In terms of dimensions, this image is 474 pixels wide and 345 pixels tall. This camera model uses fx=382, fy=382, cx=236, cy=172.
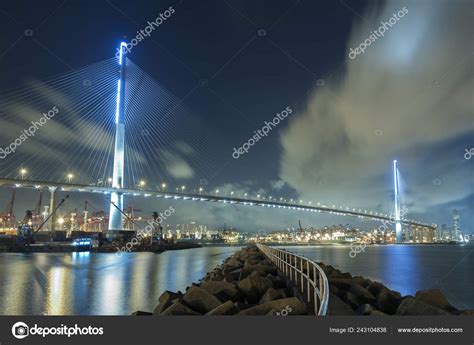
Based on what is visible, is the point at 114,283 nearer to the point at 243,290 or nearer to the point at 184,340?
the point at 243,290

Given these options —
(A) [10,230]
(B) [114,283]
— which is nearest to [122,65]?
(B) [114,283]

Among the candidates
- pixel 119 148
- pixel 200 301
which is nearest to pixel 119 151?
pixel 119 148

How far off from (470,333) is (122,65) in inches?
1909

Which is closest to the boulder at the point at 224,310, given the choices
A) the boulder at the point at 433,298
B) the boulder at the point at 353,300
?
the boulder at the point at 353,300

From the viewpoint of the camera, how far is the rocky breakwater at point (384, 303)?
6.17m

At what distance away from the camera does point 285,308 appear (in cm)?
537

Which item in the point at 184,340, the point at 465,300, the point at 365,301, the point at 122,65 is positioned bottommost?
the point at 465,300

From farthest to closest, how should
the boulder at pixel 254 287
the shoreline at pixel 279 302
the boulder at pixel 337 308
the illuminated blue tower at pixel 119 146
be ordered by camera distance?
the illuminated blue tower at pixel 119 146 → the boulder at pixel 254 287 → the boulder at pixel 337 308 → the shoreline at pixel 279 302

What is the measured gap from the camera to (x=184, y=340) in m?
3.76

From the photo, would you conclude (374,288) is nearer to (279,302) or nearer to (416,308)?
(416,308)

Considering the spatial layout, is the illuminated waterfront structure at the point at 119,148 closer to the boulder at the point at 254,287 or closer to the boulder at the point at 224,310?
the boulder at the point at 254,287
